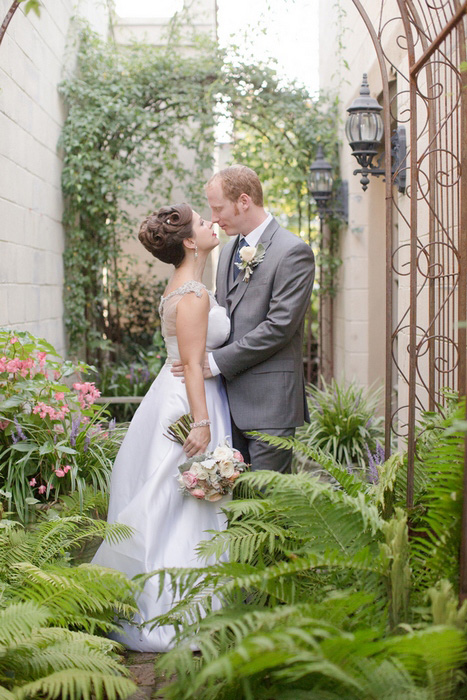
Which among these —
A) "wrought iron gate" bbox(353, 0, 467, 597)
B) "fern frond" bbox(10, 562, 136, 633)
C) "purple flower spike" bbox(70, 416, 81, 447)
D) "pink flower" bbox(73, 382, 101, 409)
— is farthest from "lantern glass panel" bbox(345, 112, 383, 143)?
"fern frond" bbox(10, 562, 136, 633)

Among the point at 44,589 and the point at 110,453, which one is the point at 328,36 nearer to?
the point at 110,453

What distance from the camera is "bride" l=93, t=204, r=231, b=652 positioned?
9.97 feet

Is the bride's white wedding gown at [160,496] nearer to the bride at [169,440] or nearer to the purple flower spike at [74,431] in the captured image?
the bride at [169,440]

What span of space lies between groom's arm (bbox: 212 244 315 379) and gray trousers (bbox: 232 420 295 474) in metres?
0.29

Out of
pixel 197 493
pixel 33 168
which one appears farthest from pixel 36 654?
pixel 33 168

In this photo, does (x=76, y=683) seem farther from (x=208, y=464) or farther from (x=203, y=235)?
(x=203, y=235)

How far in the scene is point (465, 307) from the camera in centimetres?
251

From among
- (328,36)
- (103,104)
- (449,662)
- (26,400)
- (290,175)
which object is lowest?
(449,662)

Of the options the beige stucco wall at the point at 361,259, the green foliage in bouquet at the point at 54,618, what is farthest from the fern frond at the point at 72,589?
the beige stucco wall at the point at 361,259

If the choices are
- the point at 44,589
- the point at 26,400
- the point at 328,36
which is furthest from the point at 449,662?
the point at 328,36

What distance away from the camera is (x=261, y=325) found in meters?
3.16

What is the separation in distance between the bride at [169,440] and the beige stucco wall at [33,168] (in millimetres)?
1595

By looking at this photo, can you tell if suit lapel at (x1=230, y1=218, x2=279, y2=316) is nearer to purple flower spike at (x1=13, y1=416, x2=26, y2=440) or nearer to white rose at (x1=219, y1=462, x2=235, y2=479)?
white rose at (x1=219, y1=462, x2=235, y2=479)

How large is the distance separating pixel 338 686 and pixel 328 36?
271 inches
